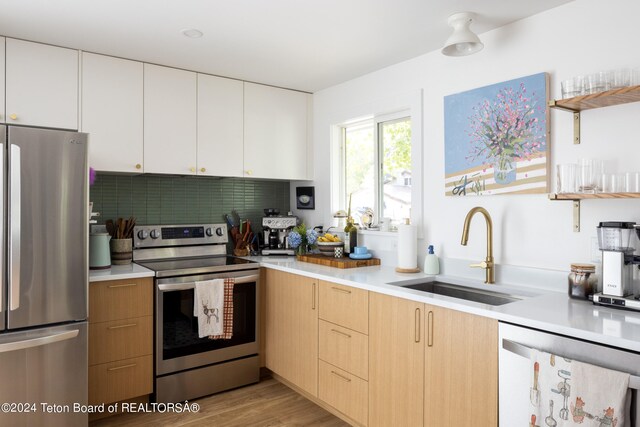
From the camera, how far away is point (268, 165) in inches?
140

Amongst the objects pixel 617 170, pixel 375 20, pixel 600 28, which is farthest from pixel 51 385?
pixel 600 28

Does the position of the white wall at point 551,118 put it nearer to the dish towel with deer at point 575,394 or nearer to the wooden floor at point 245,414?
the dish towel with deer at point 575,394

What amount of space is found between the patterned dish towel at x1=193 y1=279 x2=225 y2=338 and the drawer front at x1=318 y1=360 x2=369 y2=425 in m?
0.73

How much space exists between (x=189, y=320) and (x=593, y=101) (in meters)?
2.52

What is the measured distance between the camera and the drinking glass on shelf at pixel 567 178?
6.31 ft

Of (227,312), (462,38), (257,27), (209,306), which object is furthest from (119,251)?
(462,38)

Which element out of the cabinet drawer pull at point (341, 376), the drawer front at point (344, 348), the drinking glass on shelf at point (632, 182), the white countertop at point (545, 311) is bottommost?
the cabinet drawer pull at point (341, 376)

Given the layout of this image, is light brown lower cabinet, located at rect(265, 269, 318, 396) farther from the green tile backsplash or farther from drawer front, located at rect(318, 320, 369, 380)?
the green tile backsplash

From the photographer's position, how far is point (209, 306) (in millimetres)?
2844

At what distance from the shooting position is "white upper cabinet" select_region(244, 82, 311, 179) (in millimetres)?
3461

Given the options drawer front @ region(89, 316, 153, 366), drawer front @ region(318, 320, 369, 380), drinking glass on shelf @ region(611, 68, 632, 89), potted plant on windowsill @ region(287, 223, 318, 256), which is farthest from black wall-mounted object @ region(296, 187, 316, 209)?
drinking glass on shelf @ region(611, 68, 632, 89)

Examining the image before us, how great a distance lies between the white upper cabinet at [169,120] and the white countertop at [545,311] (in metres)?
1.36

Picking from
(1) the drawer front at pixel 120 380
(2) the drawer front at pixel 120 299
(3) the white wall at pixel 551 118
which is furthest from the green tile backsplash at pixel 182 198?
(3) the white wall at pixel 551 118

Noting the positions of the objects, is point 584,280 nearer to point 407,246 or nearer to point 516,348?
point 516,348
